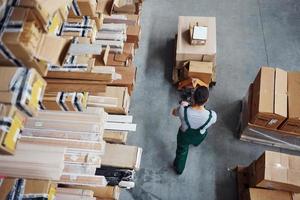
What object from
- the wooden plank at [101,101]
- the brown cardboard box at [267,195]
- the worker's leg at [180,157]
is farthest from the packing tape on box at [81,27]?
the brown cardboard box at [267,195]

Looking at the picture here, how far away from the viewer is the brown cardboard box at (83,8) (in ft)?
10.4

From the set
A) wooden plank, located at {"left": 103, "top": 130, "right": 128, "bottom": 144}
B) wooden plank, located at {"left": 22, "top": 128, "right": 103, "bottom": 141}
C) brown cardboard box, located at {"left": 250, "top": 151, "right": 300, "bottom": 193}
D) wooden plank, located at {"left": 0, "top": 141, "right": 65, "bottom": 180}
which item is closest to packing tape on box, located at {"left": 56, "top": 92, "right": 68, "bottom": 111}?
wooden plank, located at {"left": 22, "top": 128, "right": 103, "bottom": 141}

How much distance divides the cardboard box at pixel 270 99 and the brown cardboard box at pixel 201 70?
762 millimetres

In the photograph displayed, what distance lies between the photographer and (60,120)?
10.6ft

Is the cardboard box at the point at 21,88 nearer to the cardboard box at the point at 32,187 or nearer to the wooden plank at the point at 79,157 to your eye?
the cardboard box at the point at 32,187

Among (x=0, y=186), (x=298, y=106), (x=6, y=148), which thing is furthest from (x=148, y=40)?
(x=6, y=148)

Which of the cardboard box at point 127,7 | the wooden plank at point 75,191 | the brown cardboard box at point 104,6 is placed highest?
the cardboard box at point 127,7

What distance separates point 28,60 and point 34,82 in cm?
16

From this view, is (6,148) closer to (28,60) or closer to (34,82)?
(34,82)

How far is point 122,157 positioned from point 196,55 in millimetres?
2036

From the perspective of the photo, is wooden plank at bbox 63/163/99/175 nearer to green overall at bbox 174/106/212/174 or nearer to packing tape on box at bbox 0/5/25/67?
green overall at bbox 174/106/212/174

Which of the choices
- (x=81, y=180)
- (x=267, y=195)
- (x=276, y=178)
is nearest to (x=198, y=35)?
(x=276, y=178)

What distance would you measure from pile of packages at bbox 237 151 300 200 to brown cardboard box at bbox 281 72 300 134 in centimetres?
52

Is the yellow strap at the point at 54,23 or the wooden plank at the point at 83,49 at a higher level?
the wooden plank at the point at 83,49
